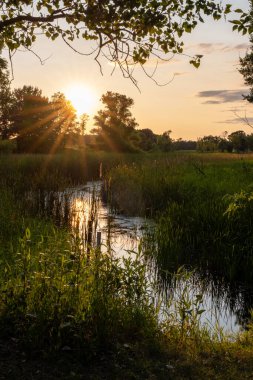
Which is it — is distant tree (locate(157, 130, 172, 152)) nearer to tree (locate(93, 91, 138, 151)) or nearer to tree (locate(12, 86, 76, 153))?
tree (locate(93, 91, 138, 151))

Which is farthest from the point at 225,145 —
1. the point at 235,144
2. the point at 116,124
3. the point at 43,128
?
the point at 43,128

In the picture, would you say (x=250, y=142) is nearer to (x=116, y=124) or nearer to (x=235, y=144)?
(x=235, y=144)

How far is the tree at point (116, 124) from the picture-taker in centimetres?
6388

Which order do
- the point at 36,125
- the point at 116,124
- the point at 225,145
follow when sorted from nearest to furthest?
the point at 36,125 → the point at 116,124 → the point at 225,145

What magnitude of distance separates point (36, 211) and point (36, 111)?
45.8 meters

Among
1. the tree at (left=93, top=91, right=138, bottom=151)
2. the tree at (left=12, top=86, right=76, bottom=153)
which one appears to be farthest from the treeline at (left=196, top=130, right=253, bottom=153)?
the tree at (left=12, top=86, right=76, bottom=153)

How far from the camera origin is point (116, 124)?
2749 inches

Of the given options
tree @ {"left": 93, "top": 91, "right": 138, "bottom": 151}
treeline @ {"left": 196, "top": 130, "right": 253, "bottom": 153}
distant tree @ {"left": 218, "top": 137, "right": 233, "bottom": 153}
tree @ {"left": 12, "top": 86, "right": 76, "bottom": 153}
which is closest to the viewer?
tree @ {"left": 12, "top": 86, "right": 76, "bottom": 153}

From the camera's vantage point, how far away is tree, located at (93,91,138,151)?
6388 cm

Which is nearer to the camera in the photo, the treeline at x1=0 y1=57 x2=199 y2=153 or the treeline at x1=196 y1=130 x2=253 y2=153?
the treeline at x1=0 y1=57 x2=199 y2=153

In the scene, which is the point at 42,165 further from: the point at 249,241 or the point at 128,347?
the point at 128,347

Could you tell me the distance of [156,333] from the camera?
5.73m

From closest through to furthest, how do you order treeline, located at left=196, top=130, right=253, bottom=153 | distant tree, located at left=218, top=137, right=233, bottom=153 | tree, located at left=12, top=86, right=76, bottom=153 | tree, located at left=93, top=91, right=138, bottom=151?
1. tree, located at left=12, top=86, right=76, bottom=153
2. tree, located at left=93, top=91, right=138, bottom=151
3. treeline, located at left=196, top=130, right=253, bottom=153
4. distant tree, located at left=218, top=137, right=233, bottom=153

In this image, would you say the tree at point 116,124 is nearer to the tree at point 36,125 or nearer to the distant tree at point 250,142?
the tree at point 36,125
